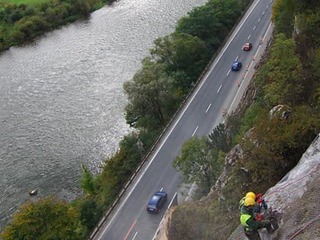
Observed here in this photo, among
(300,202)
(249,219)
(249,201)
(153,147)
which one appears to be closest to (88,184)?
(153,147)

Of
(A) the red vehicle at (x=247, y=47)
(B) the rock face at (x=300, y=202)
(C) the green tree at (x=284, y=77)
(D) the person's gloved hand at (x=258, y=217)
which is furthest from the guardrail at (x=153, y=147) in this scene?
(D) the person's gloved hand at (x=258, y=217)

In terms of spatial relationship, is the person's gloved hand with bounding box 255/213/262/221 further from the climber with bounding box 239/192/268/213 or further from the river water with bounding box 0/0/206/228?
the river water with bounding box 0/0/206/228

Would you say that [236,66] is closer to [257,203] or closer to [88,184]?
[88,184]

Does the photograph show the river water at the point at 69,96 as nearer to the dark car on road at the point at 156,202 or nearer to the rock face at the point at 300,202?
the dark car on road at the point at 156,202

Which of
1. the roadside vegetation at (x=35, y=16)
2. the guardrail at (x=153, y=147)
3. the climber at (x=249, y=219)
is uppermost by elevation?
the climber at (x=249, y=219)

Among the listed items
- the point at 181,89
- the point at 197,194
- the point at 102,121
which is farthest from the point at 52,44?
the point at 197,194
